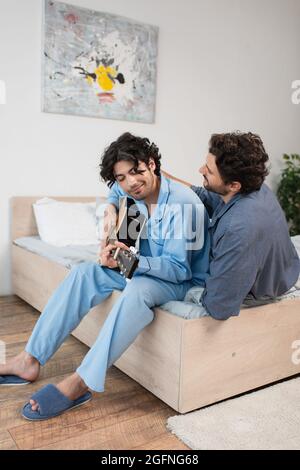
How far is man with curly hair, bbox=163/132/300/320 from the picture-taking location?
4.83ft

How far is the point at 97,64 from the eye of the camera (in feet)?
9.80

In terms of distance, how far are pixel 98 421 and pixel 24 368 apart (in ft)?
1.27

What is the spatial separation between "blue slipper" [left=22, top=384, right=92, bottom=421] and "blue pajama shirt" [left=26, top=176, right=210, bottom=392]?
10cm

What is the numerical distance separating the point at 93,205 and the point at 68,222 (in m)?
0.30

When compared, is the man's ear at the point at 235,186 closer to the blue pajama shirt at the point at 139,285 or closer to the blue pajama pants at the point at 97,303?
the blue pajama shirt at the point at 139,285

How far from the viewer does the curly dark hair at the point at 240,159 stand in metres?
1.52

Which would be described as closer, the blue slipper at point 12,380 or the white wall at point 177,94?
the blue slipper at point 12,380

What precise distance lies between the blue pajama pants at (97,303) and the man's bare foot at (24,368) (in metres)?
0.03

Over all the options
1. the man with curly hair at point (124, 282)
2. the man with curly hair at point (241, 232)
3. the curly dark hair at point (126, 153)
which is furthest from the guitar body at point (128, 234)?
the man with curly hair at point (241, 232)

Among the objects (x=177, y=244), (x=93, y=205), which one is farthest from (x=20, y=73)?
(x=177, y=244)

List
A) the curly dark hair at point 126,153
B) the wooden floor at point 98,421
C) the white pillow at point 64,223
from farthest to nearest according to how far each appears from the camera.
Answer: the white pillow at point 64,223, the curly dark hair at point 126,153, the wooden floor at point 98,421

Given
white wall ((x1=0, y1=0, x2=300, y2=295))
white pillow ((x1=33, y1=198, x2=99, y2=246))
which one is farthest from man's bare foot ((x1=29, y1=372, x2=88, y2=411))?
white wall ((x1=0, y1=0, x2=300, y2=295))

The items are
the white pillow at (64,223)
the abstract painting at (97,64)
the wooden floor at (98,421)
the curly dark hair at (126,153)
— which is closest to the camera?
the wooden floor at (98,421)

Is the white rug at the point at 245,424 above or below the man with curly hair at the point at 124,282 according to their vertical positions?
below
